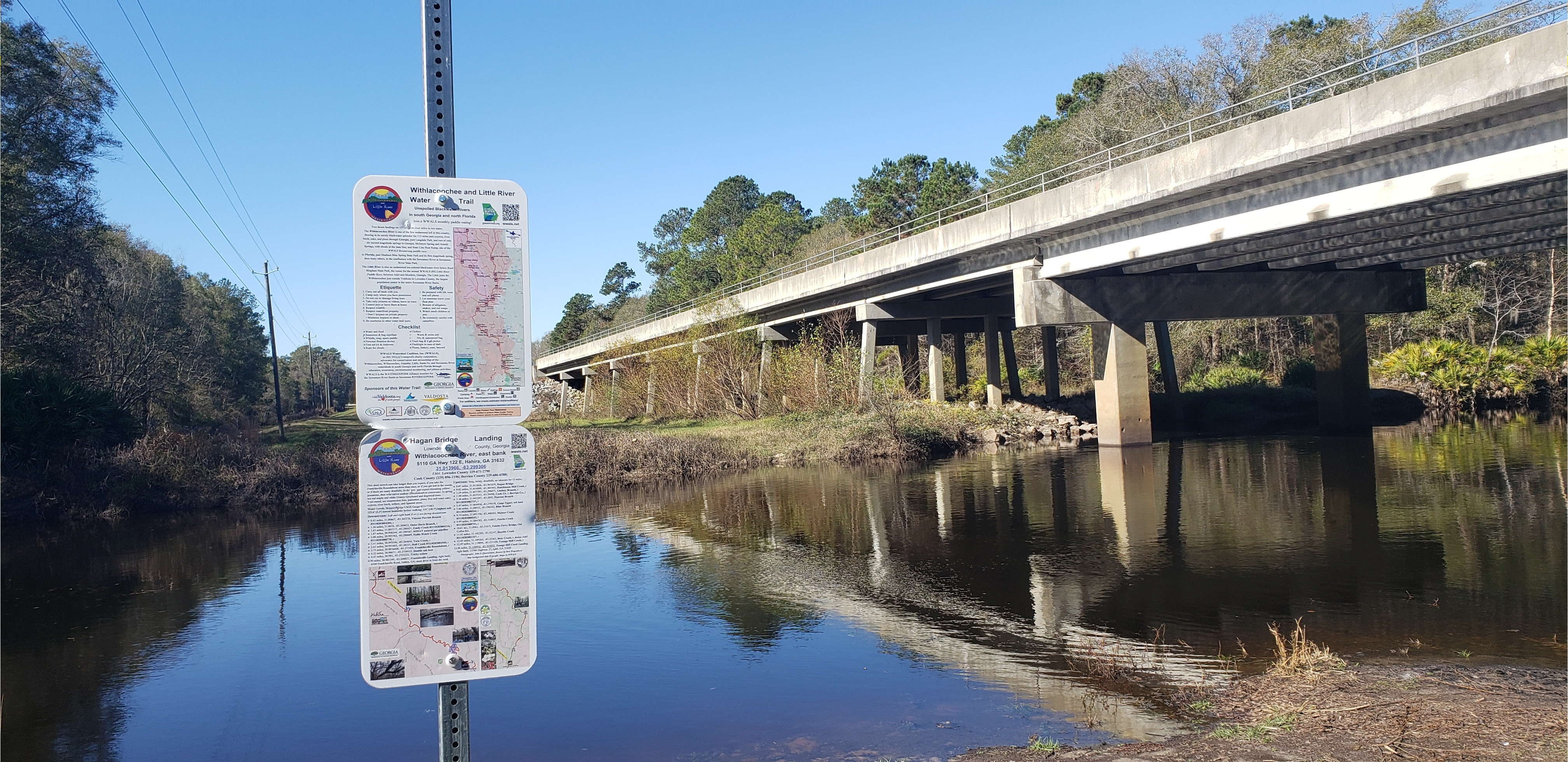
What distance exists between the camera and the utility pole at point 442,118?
2.84 metres

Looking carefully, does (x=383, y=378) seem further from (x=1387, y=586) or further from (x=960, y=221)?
(x=960, y=221)

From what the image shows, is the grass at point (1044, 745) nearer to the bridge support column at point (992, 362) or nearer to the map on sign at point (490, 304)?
the map on sign at point (490, 304)

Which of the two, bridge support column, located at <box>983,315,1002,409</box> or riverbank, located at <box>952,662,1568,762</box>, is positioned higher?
bridge support column, located at <box>983,315,1002,409</box>

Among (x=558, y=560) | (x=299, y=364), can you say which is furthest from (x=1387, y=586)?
(x=299, y=364)

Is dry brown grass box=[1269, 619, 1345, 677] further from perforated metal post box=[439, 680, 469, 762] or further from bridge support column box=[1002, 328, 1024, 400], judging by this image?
bridge support column box=[1002, 328, 1024, 400]

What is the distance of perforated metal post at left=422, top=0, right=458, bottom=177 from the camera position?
287 cm

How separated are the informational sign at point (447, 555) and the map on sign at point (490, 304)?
0.61 feet

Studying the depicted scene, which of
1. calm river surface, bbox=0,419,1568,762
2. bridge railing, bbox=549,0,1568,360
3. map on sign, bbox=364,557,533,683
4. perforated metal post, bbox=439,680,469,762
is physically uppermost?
bridge railing, bbox=549,0,1568,360

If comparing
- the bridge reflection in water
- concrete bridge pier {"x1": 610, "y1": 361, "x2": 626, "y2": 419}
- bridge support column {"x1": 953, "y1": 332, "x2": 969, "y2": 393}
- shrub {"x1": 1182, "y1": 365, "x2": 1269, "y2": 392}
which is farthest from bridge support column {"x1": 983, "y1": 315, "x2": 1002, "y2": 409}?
concrete bridge pier {"x1": 610, "y1": 361, "x2": 626, "y2": 419}

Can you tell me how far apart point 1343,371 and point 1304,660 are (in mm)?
27108

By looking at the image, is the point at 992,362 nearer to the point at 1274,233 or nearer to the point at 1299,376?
the point at 1299,376

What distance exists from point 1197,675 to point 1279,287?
999 inches

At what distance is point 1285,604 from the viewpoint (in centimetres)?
912

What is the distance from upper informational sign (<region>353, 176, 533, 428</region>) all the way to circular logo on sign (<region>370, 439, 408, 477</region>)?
55 millimetres
